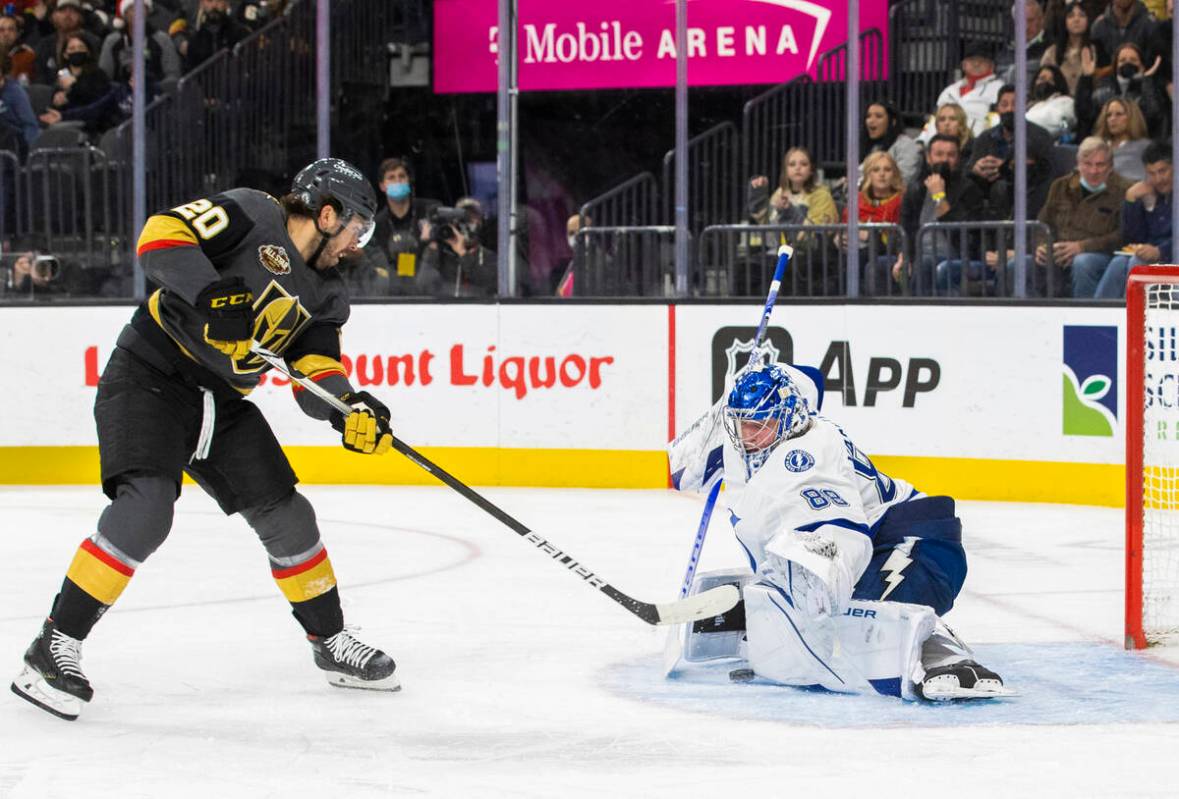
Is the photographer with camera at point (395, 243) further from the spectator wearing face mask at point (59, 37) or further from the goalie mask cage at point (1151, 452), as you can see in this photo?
the goalie mask cage at point (1151, 452)

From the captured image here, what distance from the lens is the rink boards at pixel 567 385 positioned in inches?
279

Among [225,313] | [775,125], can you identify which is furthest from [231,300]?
[775,125]

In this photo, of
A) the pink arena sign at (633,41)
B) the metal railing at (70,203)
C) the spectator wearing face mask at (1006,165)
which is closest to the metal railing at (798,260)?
the spectator wearing face mask at (1006,165)

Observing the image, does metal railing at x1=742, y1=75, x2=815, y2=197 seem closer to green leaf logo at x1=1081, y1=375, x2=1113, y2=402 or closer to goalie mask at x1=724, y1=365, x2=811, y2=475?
green leaf logo at x1=1081, y1=375, x2=1113, y2=402

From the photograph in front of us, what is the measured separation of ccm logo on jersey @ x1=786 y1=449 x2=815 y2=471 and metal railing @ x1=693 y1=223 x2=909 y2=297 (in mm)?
3769

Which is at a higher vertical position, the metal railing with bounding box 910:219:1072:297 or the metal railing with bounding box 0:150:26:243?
the metal railing with bounding box 0:150:26:243

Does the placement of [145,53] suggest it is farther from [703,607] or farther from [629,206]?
[703,607]

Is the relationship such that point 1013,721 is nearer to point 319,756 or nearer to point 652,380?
point 319,756

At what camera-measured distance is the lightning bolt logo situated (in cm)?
372

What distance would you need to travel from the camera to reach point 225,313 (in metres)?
3.49

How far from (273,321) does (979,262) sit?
4.16 m

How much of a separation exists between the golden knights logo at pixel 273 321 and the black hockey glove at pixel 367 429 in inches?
7.6

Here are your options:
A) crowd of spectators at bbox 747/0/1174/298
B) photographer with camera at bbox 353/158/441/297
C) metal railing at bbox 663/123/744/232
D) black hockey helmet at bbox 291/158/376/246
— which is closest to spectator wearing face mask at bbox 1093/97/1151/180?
crowd of spectators at bbox 747/0/1174/298

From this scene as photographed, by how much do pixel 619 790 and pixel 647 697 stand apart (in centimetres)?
71
